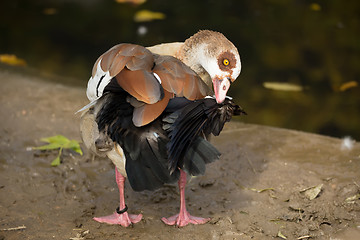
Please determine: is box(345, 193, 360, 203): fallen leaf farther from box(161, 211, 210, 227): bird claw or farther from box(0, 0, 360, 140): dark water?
box(0, 0, 360, 140): dark water

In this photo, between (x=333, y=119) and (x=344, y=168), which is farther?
(x=333, y=119)

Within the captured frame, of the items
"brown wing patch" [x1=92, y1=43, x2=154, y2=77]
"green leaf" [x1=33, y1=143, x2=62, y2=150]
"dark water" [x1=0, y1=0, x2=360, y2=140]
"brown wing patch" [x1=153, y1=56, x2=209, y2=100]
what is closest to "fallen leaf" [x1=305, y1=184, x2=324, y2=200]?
"brown wing patch" [x1=153, y1=56, x2=209, y2=100]

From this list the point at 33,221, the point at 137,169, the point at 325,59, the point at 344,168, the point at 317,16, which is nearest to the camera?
the point at 137,169

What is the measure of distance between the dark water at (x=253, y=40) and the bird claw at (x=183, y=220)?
205 cm

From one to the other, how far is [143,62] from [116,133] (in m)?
0.43

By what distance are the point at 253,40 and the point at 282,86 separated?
1.28 meters

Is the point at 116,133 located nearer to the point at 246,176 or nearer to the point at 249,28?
the point at 246,176

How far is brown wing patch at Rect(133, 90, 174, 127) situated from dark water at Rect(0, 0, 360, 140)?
2.52 m

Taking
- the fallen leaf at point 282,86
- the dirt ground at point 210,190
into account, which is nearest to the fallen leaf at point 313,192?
the dirt ground at point 210,190

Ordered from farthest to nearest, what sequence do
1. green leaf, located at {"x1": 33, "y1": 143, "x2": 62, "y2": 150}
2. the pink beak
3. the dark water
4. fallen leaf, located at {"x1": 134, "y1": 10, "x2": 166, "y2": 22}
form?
fallen leaf, located at {"x1": 134, "y1": 10, "x2": 166, "y2": 22}
the dark water
green leaf, located at {"x1": 33, "y1": 143, "x2": 62, "y2": 150}
the pink beak

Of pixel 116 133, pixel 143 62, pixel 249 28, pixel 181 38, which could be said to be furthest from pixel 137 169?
pixel 249 28

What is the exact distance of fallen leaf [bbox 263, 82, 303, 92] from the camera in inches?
231

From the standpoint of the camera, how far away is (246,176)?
13.0ft

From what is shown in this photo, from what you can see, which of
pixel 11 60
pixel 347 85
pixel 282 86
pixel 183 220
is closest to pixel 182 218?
pixel 183 220
